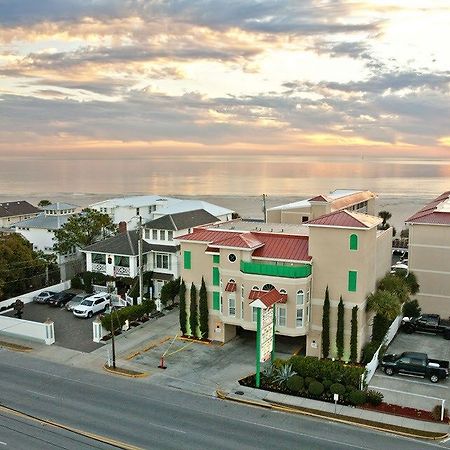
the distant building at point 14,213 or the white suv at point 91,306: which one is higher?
the distant building at point 14,213

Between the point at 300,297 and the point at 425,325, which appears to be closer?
the point at 300,297

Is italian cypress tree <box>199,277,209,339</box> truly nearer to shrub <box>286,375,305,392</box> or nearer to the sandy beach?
shrub <box>286,375,305,392</box>

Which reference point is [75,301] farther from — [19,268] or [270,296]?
[270,296]

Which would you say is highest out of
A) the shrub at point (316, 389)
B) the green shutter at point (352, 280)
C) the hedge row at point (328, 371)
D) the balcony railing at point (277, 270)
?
the balcony railing at point (277, 270)

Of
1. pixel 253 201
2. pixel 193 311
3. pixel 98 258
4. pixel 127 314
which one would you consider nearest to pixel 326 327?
pixel 193 311

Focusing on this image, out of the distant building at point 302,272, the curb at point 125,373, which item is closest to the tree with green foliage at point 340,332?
the distant building at point 302,272

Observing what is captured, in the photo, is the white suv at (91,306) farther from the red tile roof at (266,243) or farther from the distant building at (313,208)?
the distant building at (313,208)
